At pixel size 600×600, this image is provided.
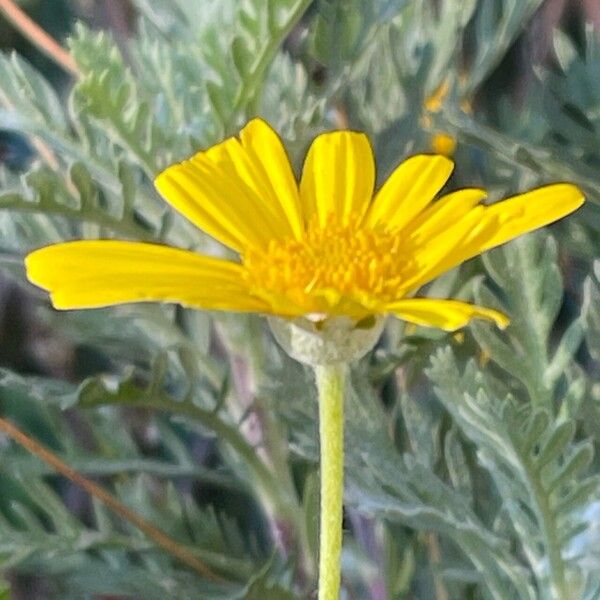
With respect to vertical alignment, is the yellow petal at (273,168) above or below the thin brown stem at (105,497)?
above

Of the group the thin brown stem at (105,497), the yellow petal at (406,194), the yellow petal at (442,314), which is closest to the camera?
the yellow petal at (442,314)

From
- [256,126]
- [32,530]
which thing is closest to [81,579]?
[32,530]

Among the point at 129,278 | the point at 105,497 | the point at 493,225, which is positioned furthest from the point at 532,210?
the point at 105,497

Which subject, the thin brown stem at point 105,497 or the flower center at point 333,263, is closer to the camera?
the flower center at point 333,263

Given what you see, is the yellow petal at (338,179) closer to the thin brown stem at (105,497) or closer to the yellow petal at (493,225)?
the yellow petal at (493,225)

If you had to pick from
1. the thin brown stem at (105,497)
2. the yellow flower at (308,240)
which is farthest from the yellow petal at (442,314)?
the thin brown stem at (105,497)

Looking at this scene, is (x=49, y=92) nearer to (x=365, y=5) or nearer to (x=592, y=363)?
(x=365, y=5)
